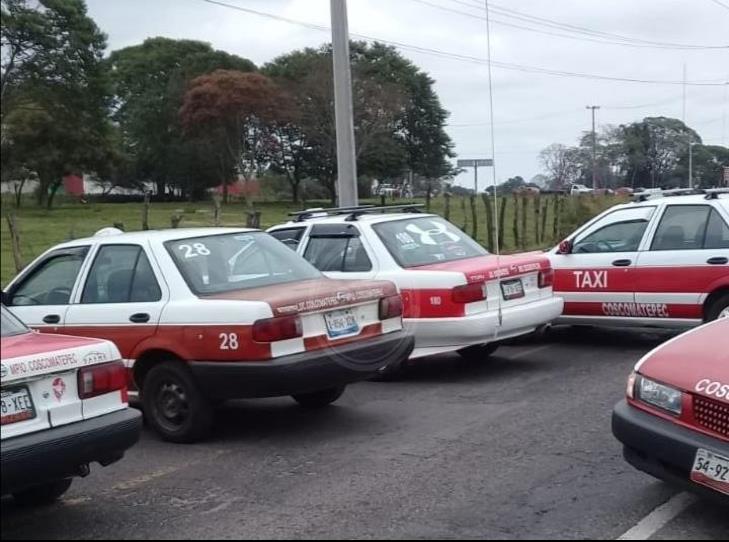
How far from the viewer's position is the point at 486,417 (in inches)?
281

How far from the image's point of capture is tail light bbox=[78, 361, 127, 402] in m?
4.84

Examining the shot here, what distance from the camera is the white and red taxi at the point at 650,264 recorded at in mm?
Result: 9312

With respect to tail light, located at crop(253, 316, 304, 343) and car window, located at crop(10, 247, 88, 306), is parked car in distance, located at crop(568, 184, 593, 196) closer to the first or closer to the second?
tail light, located at crop(253, 316, 304, 343)

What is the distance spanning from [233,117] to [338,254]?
641cm

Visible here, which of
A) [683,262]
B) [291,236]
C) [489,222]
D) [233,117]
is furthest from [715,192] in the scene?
[489,222]

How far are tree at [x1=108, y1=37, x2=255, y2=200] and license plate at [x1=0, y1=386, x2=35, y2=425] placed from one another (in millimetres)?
5873

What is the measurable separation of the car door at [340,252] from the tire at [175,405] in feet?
8.38

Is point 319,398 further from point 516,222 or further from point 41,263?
point 516,222

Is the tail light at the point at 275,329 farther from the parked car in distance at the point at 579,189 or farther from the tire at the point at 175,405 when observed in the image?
the parked car in distance at the point at 579,189

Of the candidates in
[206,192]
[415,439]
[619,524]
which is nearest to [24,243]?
[206,192]

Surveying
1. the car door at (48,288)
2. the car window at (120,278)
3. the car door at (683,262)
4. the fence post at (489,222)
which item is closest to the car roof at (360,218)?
the car door at (683,262)

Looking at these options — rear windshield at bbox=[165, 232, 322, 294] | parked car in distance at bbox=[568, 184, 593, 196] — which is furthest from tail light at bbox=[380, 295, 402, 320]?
parked car in distance at bbox=[568, 184, 593, 196]

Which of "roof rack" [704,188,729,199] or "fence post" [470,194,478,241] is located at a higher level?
"roof rack" [704,188,729,199]

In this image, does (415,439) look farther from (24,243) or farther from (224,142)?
(224,142)
